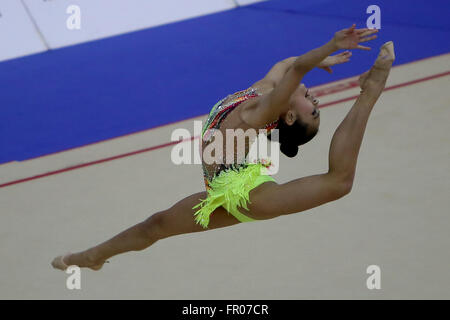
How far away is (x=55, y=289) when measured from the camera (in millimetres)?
3170

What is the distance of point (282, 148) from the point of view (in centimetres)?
273

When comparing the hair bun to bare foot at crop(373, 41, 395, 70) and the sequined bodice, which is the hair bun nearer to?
the sequined bodice

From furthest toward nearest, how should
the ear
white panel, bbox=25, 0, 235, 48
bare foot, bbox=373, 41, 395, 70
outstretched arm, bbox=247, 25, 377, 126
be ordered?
white panel, bbox=25, 0, 235, 48
the ear
bare foot, bbox=373, 41, 395, 70
outstretched arm, bbox=247, 25, 377, 126

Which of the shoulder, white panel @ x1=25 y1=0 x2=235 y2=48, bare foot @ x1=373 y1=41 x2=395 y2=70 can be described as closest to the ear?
the shoulder

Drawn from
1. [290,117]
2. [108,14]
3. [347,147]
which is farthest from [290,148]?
[108,14]

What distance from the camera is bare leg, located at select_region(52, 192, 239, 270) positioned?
2721mm

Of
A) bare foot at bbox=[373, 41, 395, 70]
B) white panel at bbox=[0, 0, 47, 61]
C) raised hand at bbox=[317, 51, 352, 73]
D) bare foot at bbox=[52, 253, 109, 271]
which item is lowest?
bare foot at bbox=[52, 253, 109, 271]

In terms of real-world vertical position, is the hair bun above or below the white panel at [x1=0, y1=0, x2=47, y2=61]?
below

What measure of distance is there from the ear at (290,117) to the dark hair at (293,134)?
0.5 inches

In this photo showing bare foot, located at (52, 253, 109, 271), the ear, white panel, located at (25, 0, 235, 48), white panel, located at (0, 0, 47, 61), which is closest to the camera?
the ear

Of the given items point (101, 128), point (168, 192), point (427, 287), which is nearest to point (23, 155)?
point (101, 128)

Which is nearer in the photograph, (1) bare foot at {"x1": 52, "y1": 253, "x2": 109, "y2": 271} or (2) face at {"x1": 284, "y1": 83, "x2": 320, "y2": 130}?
(2) face at {"x1": 284, "y1": 83, "x2": 320, "y2": 130}

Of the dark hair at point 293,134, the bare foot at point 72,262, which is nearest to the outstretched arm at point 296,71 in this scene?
the dark hair at point 293,134

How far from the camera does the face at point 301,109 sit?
2.56 m
